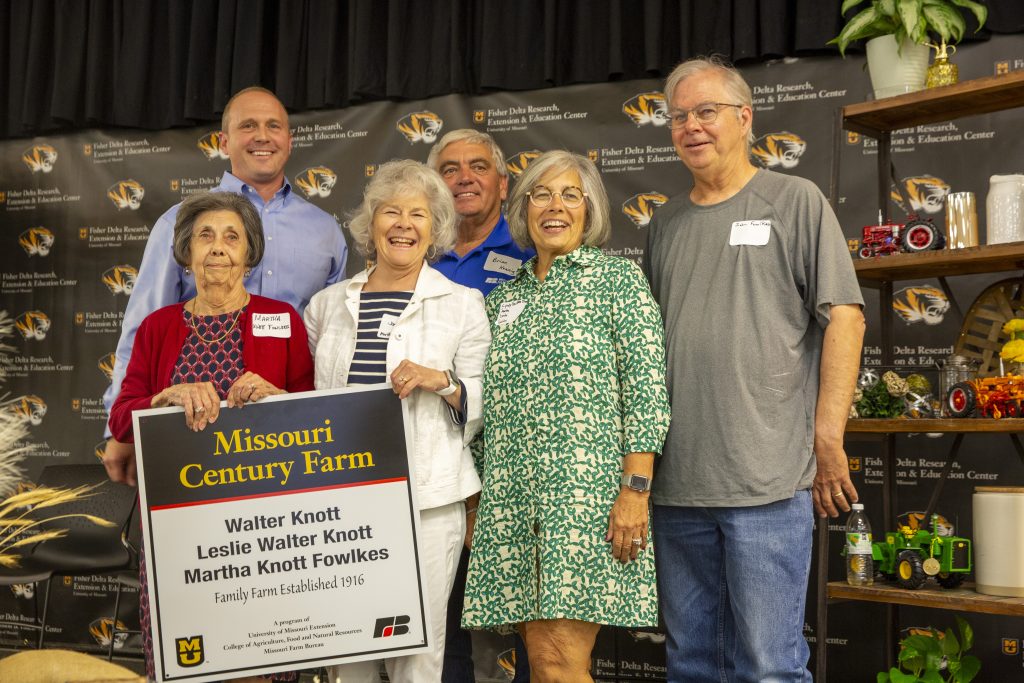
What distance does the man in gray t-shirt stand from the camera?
93.7 inches

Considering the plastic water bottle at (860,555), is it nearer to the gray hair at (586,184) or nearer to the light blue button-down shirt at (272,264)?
the gray hair at (586,184)

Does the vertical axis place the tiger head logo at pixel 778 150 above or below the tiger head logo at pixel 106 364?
above

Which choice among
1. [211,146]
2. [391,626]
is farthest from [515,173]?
[391,626]

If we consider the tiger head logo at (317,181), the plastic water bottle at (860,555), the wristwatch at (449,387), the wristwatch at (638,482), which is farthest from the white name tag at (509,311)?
the tiger head logo at (317,181)

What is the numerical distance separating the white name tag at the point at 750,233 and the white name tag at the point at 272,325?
3.88 ft

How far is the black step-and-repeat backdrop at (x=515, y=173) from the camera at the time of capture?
12.6 feet

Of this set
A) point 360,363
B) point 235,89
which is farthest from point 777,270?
point 235,89

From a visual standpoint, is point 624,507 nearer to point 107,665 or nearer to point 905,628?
point 107,665

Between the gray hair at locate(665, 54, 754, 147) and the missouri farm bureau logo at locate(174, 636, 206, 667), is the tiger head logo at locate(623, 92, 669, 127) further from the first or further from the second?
the missouri farm bureau logo at locate(174, 636, 206, 667)

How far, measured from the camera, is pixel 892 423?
10.6ft

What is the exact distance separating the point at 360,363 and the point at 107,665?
51.4 inches

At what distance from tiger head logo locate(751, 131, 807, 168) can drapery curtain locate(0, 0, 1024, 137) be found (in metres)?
0.34

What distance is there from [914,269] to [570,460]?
1669mm

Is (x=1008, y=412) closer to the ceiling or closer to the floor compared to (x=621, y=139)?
closer to the floor
